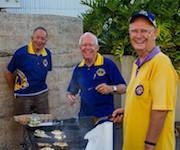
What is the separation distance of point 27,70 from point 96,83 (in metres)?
1.48

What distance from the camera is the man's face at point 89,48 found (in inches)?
202

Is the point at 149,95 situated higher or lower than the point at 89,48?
lower

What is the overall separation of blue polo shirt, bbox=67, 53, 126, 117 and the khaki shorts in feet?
4.41

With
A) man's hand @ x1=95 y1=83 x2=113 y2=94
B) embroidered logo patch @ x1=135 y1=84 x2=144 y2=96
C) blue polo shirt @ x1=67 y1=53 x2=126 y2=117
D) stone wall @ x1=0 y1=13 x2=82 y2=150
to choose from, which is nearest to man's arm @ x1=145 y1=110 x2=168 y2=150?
embroidered logo patch @ x1=135 y1=84 x2=144 y2=96

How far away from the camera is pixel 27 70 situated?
248 inches

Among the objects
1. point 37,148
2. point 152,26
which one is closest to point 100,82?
point 37,148

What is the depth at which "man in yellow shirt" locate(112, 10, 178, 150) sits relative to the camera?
128 inches

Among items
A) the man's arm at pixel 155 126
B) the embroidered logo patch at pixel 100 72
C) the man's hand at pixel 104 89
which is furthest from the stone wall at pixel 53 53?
the man's arm at pixel 155 126

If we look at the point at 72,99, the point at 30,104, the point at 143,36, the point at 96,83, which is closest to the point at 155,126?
the point at 143,36

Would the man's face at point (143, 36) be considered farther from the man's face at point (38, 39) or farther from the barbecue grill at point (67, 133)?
the man's face at point (38, 39)

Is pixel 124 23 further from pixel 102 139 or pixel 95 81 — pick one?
pixel 102 139

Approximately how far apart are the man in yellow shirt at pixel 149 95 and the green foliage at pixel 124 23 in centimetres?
524

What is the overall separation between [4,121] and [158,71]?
152 inches

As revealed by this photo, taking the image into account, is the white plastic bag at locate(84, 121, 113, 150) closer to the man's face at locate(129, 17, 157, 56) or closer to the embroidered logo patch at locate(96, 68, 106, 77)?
the man's face at locate(129, 17, 157, 56)
